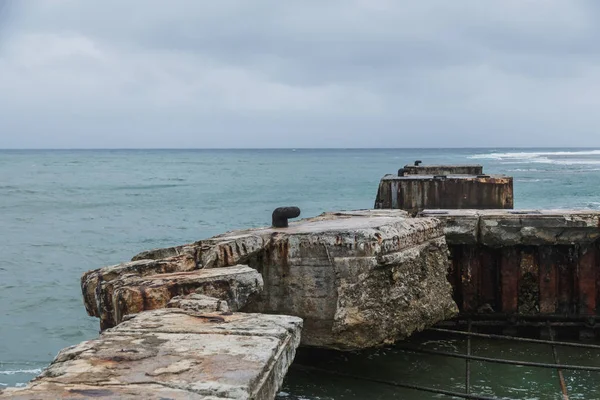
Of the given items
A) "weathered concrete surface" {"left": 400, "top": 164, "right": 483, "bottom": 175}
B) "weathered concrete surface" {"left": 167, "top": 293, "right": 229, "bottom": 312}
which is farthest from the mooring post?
"weathered concrete surface" {"left": 400, "top": 164, "right": 483, "bottom": 175}

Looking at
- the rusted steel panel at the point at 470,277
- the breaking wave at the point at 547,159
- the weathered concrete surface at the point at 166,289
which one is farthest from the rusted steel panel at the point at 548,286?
the breaking wave at the point at 547,159

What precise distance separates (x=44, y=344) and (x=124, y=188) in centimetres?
3849

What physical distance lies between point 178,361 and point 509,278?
5233 mm

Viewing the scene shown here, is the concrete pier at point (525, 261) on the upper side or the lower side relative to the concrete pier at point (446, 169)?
lower

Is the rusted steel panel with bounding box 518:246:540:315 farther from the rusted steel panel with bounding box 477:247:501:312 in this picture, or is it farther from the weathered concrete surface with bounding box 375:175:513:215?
the weathered concrete surface with bounding box 375:175:513:215

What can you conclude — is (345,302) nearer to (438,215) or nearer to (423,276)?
(423,276)

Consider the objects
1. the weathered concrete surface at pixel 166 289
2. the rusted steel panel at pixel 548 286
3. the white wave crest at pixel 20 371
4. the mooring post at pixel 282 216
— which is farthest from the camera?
the white wave crest at pixel 20 371

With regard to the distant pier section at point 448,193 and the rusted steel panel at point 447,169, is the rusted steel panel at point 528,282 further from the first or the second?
Answer: the rusted steel panel at point 447,169

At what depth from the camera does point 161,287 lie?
457cm

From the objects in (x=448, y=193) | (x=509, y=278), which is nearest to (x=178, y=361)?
(x=509, y=278)

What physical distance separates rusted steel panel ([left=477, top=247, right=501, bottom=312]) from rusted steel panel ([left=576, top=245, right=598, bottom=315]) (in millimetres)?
827

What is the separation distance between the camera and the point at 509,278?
7473mm

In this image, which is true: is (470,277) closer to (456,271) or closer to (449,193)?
(456,271)

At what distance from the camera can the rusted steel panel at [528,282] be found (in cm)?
745
